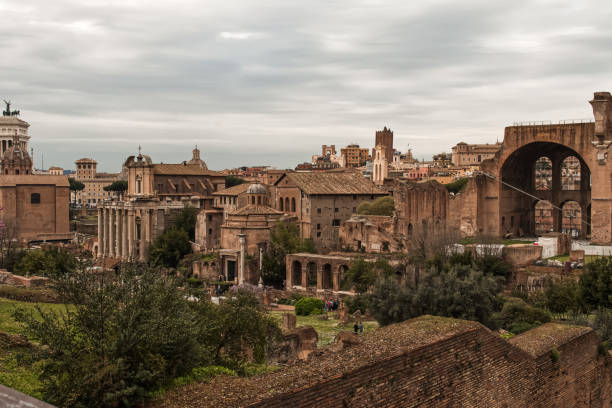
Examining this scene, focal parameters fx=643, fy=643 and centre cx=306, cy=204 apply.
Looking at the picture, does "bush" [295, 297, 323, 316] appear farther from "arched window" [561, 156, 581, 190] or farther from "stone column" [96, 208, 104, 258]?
"arched window" [561, 156, 581, 190]

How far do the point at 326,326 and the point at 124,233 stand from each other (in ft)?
126

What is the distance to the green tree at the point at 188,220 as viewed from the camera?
5756cm

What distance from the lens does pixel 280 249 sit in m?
45.4

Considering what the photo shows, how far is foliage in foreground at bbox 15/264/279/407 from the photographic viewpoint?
8.00 m

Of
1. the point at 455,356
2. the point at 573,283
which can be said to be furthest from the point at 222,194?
the point at 455,356

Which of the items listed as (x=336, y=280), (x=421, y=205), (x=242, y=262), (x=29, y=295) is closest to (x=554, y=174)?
(x=421, y=205)

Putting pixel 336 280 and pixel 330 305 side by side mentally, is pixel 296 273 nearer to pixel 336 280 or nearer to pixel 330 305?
pixel 336 280

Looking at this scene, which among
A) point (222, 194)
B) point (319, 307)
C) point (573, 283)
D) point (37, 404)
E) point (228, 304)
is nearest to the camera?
point (37, 404)

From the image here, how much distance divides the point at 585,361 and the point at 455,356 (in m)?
5.23

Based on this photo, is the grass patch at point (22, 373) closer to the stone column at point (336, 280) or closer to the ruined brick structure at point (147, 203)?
the stone column at point (336, 280)

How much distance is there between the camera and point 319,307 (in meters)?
32.9

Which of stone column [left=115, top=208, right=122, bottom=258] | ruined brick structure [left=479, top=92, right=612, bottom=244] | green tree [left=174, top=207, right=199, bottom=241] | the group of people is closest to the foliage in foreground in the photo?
the group of people

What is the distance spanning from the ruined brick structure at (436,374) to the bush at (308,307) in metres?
18.3

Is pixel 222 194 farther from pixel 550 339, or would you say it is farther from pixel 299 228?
pixel 550 339
